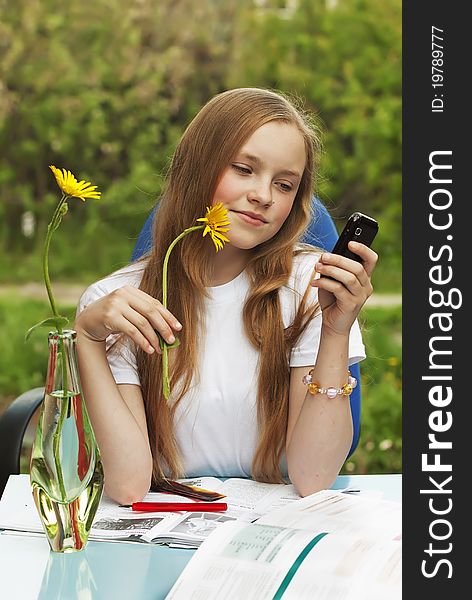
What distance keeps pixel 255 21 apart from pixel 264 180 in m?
2.83

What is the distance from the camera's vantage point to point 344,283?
1.50 meters

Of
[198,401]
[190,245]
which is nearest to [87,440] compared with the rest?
[198,401]

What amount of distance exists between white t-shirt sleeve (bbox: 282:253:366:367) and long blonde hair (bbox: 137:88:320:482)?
0.7 inches

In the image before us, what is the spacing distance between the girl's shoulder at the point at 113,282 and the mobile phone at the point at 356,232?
0.47 meters

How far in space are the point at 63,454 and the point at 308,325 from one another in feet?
1.98

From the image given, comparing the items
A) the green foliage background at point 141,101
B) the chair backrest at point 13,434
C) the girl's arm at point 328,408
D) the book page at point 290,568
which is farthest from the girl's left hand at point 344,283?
the green foliage background at point 141,101

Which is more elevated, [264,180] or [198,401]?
[264,180]

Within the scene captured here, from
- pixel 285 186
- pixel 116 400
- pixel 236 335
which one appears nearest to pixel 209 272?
pixel 236 335

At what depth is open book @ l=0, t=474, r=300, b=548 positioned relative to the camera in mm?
1365

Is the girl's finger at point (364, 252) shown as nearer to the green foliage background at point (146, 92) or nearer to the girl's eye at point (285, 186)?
the girl's eye at point (285, 186)

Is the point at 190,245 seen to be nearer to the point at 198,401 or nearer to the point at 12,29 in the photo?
the point at 198,401

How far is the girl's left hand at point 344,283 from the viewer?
58.4 inches

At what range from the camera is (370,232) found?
1.49 meters

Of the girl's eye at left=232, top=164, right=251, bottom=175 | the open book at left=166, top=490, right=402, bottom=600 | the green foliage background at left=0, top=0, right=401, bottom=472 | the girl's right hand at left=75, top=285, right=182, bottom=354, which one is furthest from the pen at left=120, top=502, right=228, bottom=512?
the green foliage background at left=0, top=0, right=401, bottom=472
